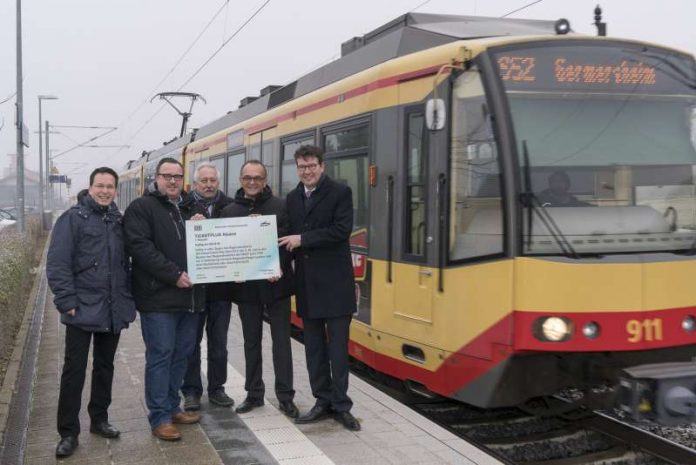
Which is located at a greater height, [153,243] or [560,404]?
[153,243]

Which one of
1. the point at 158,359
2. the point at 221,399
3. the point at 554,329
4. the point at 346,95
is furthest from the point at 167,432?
the point at 346,95

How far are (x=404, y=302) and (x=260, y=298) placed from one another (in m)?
1.18

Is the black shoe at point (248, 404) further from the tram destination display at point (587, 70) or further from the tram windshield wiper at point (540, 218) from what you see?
the tram destination display at point (587, 70)

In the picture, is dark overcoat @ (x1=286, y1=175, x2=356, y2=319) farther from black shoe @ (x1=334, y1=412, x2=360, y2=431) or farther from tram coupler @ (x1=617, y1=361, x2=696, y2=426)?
tram coupler @ (x1=617, y1=361, x2=696, y2=426)

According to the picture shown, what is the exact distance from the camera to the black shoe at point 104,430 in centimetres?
482

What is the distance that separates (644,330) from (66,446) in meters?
3.71

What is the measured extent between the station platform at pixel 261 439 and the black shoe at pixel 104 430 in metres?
0.04

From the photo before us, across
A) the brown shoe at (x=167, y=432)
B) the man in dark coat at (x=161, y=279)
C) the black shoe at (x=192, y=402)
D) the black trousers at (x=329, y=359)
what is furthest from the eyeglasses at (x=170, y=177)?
the black shoe at (x=192, y=402)

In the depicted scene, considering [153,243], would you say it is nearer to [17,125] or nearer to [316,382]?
[316,382]

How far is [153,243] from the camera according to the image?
4.76 meters

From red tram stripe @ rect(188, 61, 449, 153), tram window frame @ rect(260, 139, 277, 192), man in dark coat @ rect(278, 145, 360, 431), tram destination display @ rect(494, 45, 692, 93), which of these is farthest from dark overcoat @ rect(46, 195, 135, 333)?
tram window frame @ rect(260, 139, 277, 192)

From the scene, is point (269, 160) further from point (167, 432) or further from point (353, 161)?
point (167, 432)

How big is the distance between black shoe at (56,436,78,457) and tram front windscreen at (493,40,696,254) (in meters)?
3.09

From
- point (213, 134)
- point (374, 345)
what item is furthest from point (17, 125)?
point (374, 345)
